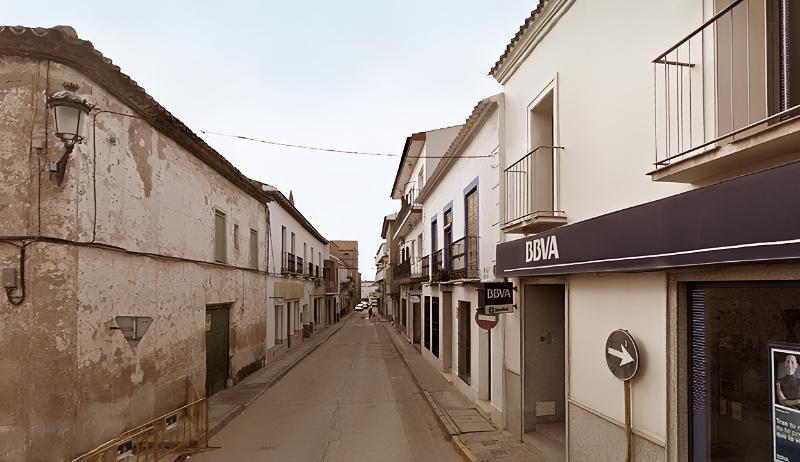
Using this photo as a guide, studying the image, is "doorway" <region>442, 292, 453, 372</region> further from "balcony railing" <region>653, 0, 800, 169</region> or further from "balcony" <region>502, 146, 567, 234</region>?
"balcony railing" <region>653, 0, 800, 169</region>

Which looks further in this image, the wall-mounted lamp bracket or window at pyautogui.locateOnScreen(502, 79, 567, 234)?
window at pyautogui.locateOnScreen(502, 79, 567, 234)

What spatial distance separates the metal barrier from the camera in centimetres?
625

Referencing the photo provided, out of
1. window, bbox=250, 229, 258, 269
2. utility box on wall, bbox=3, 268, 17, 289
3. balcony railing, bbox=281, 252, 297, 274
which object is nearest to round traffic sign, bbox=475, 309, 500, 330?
utility box on wall, bbox=3, 268, 17, 289

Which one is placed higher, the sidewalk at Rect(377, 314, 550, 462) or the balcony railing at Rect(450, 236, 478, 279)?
the balcony railing at Rect(450, 236, 478, 279)

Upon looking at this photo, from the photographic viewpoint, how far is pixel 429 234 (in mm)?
18391

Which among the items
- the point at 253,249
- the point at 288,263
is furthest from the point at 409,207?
the point at 253,249

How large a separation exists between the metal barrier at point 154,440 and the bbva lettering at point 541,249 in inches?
221

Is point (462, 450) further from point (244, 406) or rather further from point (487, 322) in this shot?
point (244, 406)

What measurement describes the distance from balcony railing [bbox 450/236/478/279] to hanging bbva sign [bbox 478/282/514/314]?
108 inches

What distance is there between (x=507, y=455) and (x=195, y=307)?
22.9ft

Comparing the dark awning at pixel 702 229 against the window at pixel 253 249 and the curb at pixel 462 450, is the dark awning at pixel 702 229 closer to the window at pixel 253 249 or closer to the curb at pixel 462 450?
the curb at pixel 462 450

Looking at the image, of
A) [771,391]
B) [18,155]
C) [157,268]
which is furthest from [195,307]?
[771,391]

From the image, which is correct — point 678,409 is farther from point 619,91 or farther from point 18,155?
point 18,155

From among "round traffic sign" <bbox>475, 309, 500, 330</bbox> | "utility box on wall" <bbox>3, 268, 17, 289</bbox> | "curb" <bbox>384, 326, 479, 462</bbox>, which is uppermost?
"utility box on wall" <bbox>3, 268, 17, 289</bbox>
